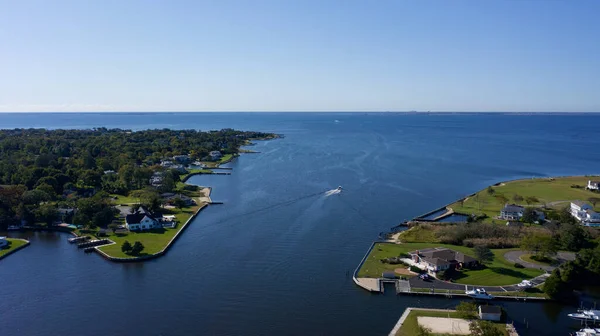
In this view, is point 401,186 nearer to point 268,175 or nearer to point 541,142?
point 268,175

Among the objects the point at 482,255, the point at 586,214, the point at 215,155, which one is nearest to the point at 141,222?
the point at 482,255

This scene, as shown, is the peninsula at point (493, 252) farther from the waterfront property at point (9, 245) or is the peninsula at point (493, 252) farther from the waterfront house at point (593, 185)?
the waterfront property at point (9, 245)

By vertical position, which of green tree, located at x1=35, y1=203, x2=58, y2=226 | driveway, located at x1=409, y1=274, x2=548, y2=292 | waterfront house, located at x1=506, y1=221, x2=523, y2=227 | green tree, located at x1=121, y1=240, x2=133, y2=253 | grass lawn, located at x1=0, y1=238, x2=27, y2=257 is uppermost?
green tree, located at x1=35, y1=203, x2=58, y2=226

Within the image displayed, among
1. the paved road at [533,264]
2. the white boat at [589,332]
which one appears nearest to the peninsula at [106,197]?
the paved road at [533,264]

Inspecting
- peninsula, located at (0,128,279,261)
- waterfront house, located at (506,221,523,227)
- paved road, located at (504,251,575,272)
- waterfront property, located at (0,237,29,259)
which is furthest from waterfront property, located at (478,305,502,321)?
waterfront property, located at (0,237,29,259)

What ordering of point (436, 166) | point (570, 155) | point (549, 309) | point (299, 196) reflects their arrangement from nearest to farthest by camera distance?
point (549, 309), point (299, 196), point (436, 166), point (570, 155)

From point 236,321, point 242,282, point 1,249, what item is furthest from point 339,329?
point 1,249

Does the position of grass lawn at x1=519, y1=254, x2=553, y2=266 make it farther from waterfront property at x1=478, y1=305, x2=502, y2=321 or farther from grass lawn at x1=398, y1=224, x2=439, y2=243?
waterfront property at x1=478, y1=305, x2=502, y2=321
